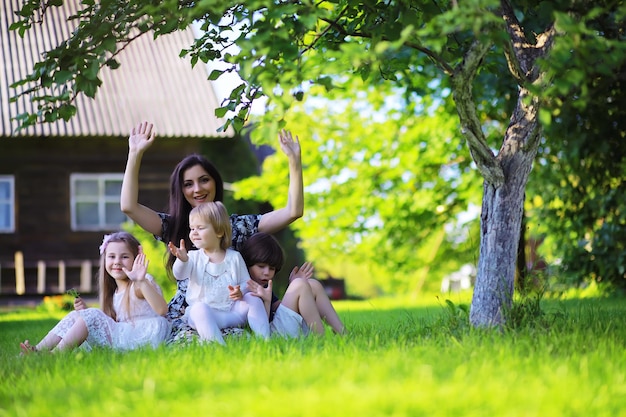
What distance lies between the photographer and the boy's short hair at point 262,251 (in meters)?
5.21

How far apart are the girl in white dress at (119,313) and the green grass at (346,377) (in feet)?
1.18

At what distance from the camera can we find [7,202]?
16438 mm

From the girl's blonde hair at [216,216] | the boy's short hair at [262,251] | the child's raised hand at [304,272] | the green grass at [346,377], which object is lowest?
the green grass at [346,377]

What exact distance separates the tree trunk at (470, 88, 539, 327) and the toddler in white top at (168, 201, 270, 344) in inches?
50.8

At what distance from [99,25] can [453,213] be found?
8562 mm

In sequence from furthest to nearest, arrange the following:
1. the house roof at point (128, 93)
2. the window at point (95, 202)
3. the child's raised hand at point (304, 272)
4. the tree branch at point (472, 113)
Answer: the window at point (95, 202)
the house roof at point (128, 93)
the child's raised hand at point (304, 272)
the tree branch at point (472, 113)

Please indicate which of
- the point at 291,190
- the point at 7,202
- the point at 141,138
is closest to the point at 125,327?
the point at 141,138

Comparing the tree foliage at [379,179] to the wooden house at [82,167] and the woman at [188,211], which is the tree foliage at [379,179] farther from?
the woman at [188,211]

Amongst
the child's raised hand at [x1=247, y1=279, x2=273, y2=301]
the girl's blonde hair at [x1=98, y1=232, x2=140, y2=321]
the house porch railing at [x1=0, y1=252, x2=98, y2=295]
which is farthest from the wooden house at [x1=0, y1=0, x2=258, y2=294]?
the child's raised hand at [x1=247, y1=279, x2=273, y2=301]

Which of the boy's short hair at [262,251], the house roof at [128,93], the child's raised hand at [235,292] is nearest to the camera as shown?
the child's raised hand at [235,292]

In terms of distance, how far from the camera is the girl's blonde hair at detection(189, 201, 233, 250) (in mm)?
4941

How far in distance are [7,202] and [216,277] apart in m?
12.6

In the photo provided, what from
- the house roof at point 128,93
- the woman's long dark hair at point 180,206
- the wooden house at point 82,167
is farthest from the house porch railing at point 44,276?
the woman's long dark hair at point 180,206

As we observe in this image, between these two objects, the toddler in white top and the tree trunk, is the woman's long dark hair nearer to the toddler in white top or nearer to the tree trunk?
the toddler in white top
